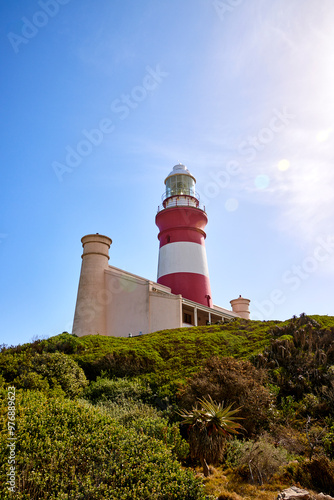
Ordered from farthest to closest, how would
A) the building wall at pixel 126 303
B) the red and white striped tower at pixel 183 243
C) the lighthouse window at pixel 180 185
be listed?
the lighthouse window at pixel 180 185, the red and white striped tower at pixel 183 243, the building wall at pixel 126 303

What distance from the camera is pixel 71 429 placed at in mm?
5938

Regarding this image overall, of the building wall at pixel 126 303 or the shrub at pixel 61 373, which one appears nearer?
the shrub at pixel 61 373

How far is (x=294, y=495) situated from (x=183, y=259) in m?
22.2

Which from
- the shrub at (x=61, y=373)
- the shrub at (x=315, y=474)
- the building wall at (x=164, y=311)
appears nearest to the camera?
the shrub at (x=315, y=474)

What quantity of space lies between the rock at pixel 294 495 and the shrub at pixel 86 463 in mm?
1111

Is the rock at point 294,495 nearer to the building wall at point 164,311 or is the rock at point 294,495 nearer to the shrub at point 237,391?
the shrub at point 237,391

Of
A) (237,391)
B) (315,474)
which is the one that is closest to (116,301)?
(237,391)

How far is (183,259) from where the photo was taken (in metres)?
27.2

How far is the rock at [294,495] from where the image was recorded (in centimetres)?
507

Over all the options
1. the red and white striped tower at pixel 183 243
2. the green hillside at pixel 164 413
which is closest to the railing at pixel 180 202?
the red and white striped tower at pixel 183 243

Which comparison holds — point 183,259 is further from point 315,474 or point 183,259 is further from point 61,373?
point 315,474

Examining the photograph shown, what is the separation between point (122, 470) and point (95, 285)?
18.5m

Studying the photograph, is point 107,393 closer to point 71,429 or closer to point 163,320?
point 71,429

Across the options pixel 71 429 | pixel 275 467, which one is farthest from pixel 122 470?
pixel 275 467
